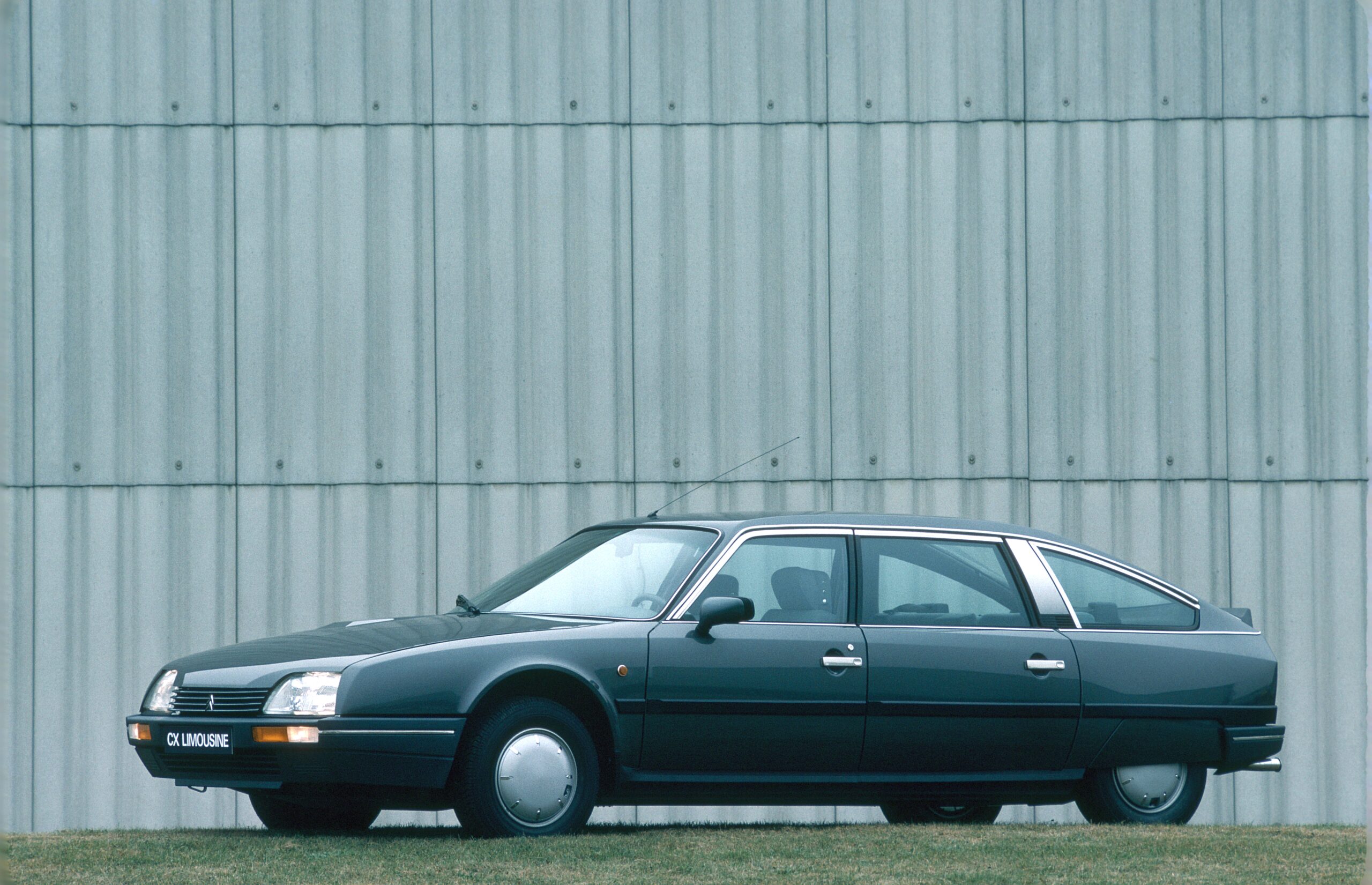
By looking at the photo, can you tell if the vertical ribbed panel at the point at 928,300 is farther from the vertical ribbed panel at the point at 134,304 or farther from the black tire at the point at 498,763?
the black tire at the point at 498,763

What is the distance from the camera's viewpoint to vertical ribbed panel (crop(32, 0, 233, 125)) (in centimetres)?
1141

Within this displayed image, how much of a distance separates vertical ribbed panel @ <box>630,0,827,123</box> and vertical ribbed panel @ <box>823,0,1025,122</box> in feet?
0.66

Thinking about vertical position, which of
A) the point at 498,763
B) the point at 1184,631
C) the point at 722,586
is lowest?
the point at 498,763

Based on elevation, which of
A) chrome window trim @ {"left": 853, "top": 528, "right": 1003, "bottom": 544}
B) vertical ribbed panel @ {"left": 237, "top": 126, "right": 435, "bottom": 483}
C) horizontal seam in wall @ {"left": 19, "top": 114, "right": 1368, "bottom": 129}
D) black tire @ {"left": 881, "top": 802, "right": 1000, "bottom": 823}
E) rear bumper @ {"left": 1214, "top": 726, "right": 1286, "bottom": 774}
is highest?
horizontal seam in wall @ {"left": 19, "top": 114, "right": 1368, "bottom": 129}

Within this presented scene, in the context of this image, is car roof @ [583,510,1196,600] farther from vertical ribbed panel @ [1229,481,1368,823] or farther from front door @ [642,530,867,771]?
vertical ribbed panel @ [1229,481,1368,823]

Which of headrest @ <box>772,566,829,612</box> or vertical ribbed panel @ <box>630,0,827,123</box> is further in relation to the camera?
vertical ribbed panel @ <box>630,0,827,123</box>

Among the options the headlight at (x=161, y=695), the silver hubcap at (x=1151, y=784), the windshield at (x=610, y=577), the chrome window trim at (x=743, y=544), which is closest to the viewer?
the headlight at (x=161, y=695)

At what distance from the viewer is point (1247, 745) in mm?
7941

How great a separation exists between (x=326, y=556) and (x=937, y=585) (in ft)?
16.1

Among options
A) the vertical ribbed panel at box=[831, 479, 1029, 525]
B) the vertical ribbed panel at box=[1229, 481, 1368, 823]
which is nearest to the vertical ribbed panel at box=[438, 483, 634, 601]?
the vertical ribbed panel at box=[831, 479, 1029, 525]

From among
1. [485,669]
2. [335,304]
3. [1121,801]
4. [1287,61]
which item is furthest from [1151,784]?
[335,304]

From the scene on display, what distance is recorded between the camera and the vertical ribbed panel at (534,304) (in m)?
11.3

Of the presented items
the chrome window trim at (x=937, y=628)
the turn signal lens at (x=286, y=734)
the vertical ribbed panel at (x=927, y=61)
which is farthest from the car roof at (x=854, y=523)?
the vertical ribbed panel at (x=927, y=61)

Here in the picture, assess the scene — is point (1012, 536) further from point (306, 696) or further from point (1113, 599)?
point (306, 696)
